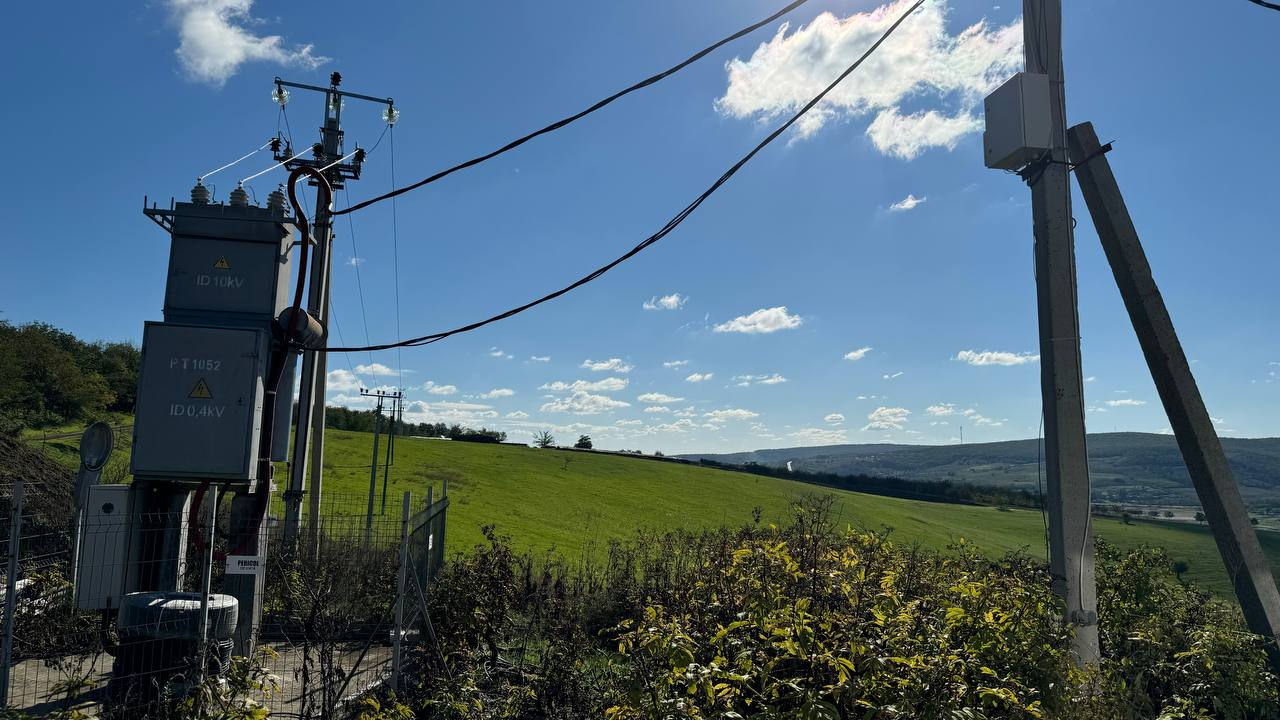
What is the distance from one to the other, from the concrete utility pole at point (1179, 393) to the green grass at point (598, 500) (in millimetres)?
18097

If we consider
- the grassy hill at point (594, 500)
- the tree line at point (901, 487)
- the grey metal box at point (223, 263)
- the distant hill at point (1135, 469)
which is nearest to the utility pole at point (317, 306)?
the grey metal box at point (223, 263)

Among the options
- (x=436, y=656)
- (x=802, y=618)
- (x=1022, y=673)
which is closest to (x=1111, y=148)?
(x=1022, y=673)

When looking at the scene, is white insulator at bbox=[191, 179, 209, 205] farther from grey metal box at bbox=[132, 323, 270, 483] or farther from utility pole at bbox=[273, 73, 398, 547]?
utility pole at bbox=[273, 73, 398, 547]

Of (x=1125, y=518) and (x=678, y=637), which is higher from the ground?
(x=678, y=637)

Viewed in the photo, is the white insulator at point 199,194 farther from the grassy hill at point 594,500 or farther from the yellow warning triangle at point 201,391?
the grassy hill at point 594,500

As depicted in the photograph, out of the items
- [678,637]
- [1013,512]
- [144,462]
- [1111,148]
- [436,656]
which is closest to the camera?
[678,637]

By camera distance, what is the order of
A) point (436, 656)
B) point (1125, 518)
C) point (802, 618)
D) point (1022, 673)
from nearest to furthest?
point (802, 618)
point (1022, 673)
point (436, 656)
point (1125, 518)

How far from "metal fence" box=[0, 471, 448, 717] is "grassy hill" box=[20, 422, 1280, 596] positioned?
13.4 m

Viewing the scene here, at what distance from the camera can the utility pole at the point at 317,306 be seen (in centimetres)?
1199

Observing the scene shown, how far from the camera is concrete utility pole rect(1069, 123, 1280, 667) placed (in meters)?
5.28

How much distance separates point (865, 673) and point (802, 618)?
388 millimetres

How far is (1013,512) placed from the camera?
139 feet

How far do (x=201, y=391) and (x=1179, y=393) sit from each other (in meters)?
7.88

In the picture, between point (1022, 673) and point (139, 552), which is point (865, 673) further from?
point (139, 552)
